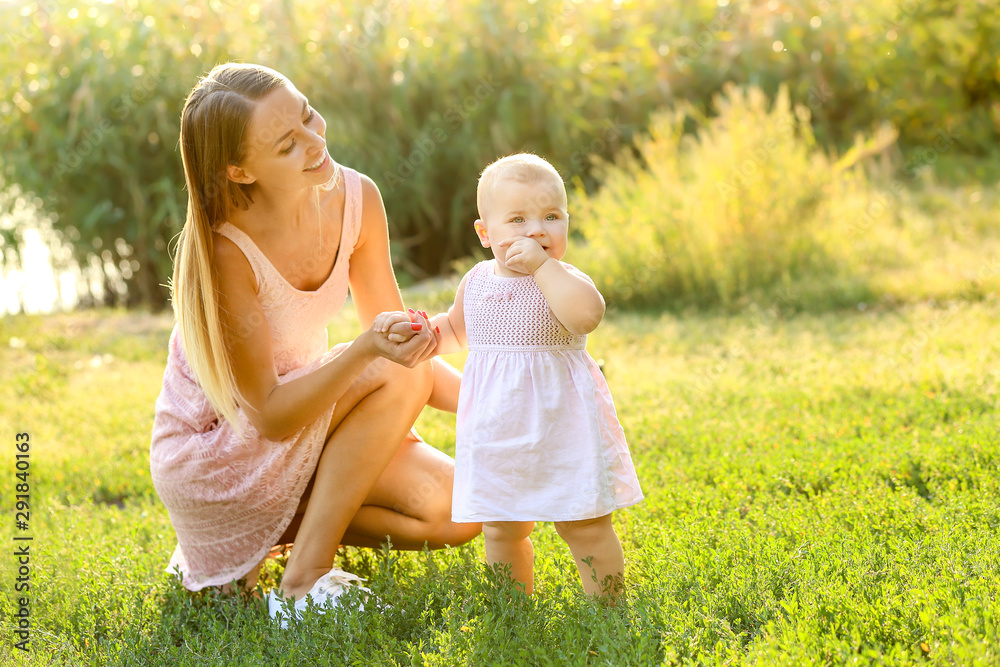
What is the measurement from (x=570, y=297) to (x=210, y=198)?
1000 millimetres

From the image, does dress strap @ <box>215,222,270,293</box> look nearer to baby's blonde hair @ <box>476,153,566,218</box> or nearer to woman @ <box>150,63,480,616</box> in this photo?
woman @ <box>150,63,480,616</box>

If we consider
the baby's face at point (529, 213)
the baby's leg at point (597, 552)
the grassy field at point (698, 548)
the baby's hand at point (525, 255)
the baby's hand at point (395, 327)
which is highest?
the baby's face at point (529, 213)

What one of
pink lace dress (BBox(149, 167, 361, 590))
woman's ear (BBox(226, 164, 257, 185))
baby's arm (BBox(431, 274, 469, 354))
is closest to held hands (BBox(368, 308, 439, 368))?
baby's arm (BBox(431, 274, 469, 354))

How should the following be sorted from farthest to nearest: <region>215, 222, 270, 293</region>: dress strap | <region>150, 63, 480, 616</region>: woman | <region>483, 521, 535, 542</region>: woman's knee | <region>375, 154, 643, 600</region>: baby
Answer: <region>215, 222, 270, 293</region>: dress strap
<region>150, 63, 480, 616</region>: woman
<region>483, 521, 535, 542</region>: woman's knee
<region>375, 154, 643, 600</region>: baby

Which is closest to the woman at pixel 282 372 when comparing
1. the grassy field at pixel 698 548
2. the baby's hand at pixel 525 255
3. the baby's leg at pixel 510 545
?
the grassy field at pixel 698 548

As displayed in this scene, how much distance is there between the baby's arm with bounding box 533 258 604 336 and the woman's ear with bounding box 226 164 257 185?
82cm

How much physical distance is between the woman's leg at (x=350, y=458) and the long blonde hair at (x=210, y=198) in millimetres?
279

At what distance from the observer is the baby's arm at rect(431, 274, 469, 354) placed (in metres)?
2.37

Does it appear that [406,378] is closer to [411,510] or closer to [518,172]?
[411,510]

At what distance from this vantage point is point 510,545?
2.23 m

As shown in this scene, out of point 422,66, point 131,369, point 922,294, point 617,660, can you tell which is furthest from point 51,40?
point 617,660

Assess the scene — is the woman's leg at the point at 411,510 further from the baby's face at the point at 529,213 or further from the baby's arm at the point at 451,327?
the baby's face at the point at 529,213

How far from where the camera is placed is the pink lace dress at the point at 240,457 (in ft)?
8.22

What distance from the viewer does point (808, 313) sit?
225 inches
